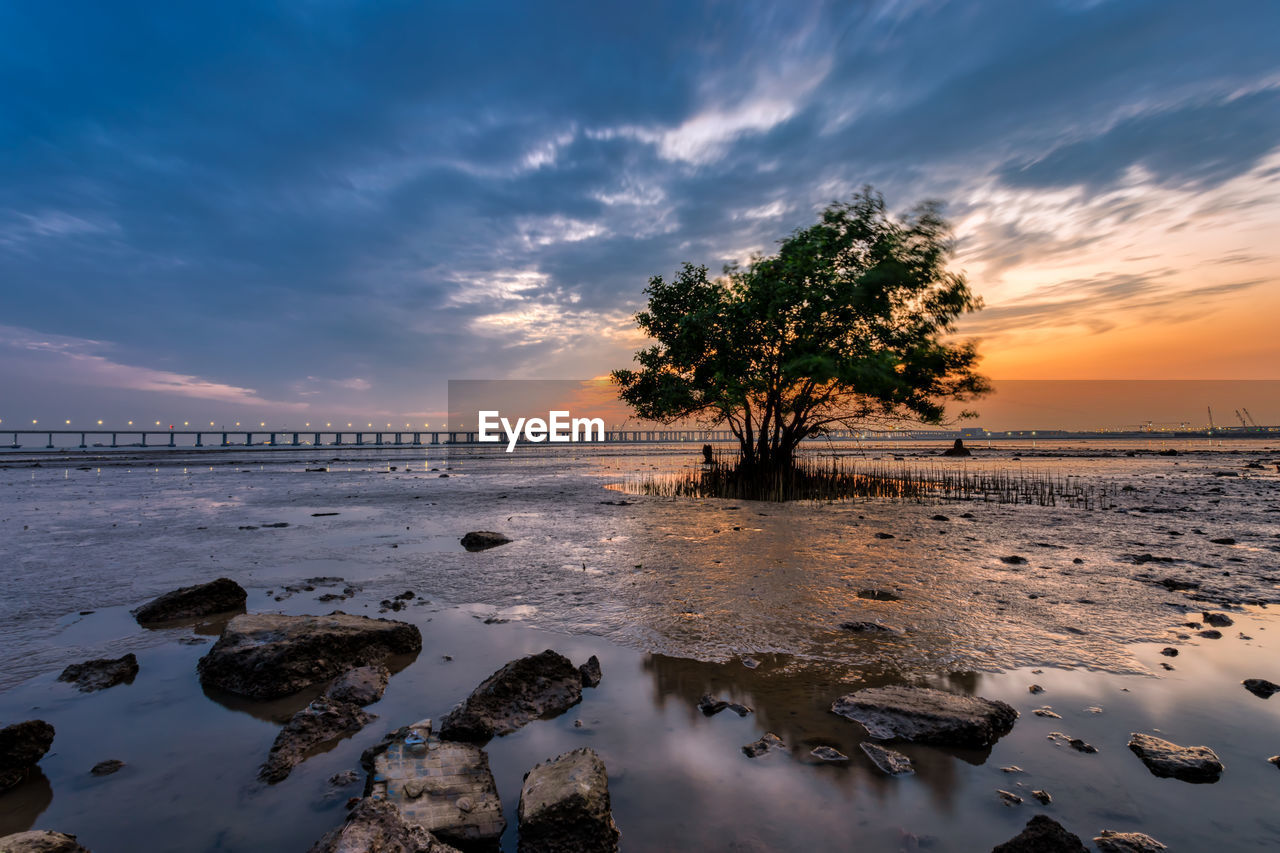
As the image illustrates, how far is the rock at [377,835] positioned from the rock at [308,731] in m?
1.11

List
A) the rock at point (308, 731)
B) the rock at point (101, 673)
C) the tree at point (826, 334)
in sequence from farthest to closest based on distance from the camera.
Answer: the tree at point (826, 334), the rock at point (101, 673), the rock at point (308, 731)

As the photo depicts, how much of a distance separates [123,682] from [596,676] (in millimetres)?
3915

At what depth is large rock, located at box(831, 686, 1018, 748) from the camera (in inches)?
135

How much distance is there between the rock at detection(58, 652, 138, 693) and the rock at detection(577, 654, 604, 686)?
375 centimetres

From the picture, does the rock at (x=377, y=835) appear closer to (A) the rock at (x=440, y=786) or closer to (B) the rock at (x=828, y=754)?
Result: (A) the rock at (x=440, y=786)

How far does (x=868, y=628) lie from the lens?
18.3ft

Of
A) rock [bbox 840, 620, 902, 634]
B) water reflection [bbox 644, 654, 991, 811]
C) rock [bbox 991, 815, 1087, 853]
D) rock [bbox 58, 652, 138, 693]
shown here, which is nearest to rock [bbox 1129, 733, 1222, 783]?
water reflection [bbox 644, 654, 991, 811]

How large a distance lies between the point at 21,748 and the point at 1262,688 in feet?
27.7

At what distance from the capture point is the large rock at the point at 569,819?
2.56m

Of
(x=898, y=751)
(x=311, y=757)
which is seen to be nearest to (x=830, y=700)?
(x=898, y=751)

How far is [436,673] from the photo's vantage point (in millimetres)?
4629

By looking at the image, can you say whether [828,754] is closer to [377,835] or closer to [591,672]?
[591,672]

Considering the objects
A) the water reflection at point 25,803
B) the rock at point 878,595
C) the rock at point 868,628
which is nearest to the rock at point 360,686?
the water reflection at point 25,803

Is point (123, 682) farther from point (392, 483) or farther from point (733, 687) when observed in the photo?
point (392, 483)
